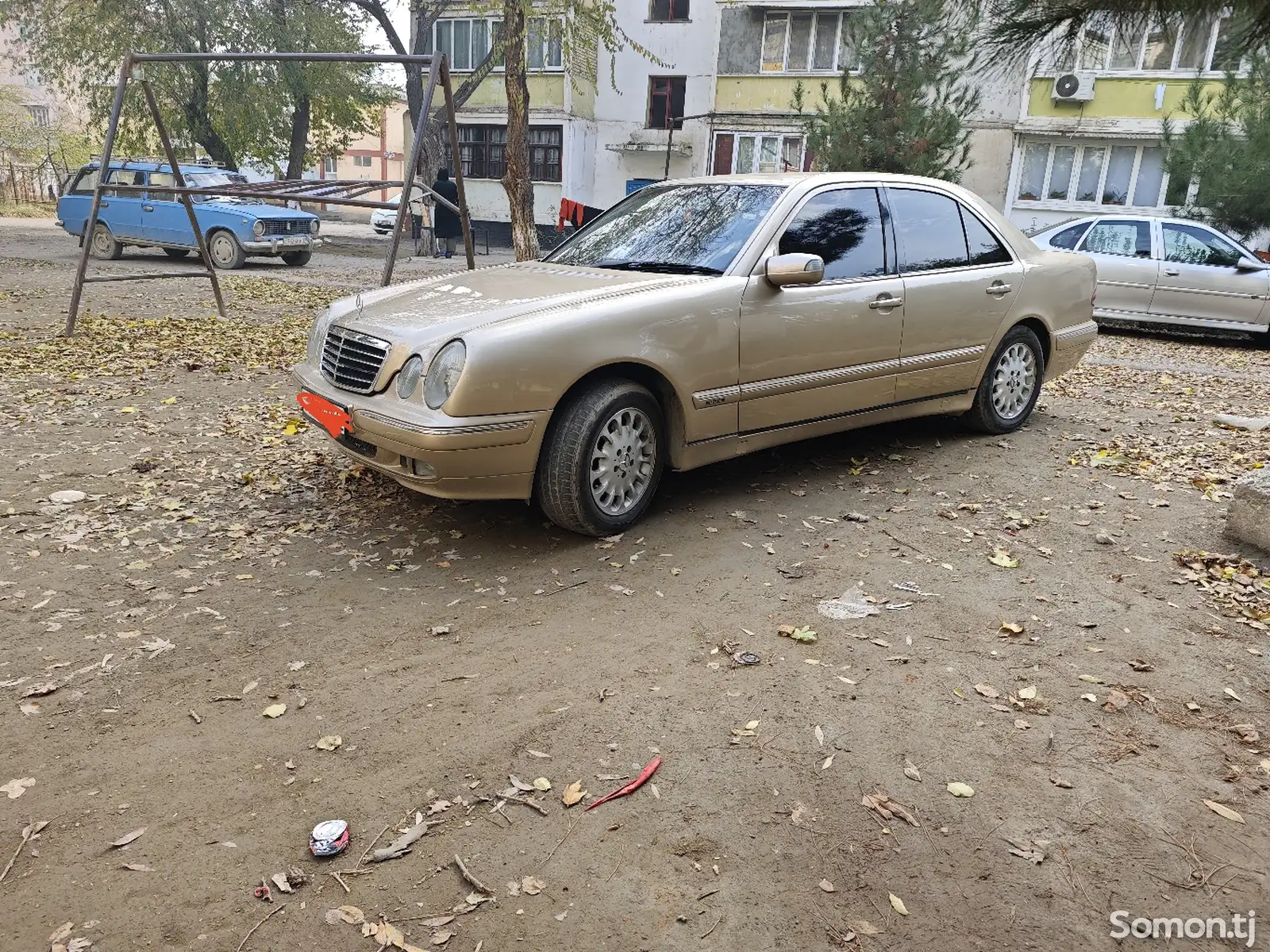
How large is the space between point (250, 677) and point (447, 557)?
118 cm

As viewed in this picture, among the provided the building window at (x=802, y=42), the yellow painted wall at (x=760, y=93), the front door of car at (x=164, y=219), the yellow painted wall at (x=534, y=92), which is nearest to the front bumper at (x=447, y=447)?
the front door of car at (x=164, y=219)

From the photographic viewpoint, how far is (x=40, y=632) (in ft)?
11.4

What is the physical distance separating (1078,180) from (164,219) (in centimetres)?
2131

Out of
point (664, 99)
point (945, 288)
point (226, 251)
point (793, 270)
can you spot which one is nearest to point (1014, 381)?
point (945, 288)

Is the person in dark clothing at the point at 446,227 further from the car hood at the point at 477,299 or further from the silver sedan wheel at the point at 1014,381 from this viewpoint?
the car hood at the point at 477,299

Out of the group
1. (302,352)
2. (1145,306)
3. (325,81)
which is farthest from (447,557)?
(325,81)

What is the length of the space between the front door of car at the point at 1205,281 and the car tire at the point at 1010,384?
6.91m

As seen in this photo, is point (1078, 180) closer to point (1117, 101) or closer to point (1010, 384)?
point (1117, 101)

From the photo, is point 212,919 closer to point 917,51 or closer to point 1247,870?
point 1247,870

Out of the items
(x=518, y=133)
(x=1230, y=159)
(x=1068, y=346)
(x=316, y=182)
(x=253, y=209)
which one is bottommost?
(x=1068, y=346)

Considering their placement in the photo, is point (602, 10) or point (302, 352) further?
point (602, 10)

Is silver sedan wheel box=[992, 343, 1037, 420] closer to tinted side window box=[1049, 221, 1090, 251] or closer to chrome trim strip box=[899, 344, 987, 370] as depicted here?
chrome trim strip box=[899, 344, 987, 370]

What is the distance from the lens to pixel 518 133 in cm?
1152

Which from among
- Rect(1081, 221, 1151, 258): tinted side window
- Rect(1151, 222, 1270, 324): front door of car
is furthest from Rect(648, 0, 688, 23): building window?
Rect(1151, 222, 1270, 324): front door of car
